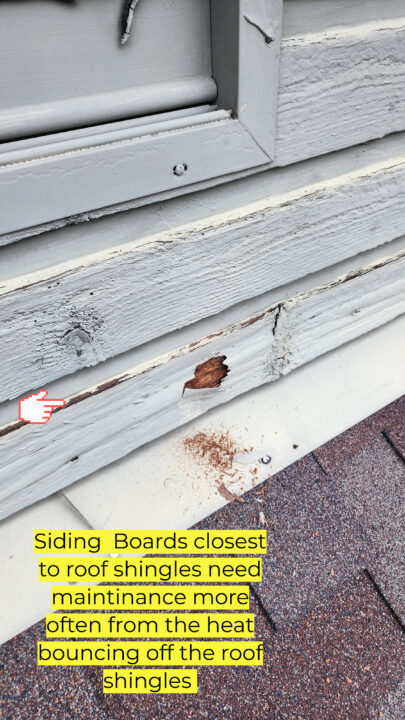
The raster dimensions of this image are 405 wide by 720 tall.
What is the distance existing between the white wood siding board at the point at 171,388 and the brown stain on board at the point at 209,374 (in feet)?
0.06

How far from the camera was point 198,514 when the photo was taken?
1198 mm

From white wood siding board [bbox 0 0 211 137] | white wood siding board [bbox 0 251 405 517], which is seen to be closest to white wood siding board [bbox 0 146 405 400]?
white wood siding board [bbox 0 251 405 517]

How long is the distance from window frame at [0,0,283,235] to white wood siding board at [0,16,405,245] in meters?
0.03

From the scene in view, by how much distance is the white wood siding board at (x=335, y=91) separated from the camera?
2.68 ft

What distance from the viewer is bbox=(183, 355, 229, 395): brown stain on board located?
117 centimetres

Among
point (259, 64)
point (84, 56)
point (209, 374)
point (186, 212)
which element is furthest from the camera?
point (209, 374)

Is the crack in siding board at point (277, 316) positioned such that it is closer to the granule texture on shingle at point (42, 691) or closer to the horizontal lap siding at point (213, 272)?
the horizontal lap siding at point (213, 272)

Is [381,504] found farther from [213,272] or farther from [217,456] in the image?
A: [213,272]

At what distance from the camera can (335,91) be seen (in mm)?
894

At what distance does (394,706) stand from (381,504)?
53 cm

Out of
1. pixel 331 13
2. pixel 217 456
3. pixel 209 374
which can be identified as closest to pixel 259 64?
pixel 331 13

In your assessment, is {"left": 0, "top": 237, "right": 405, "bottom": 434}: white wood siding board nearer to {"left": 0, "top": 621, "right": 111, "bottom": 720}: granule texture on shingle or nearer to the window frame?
the window frame

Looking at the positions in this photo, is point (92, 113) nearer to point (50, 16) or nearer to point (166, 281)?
point (50, 16)

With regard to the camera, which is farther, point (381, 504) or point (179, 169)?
point (381, 504)
